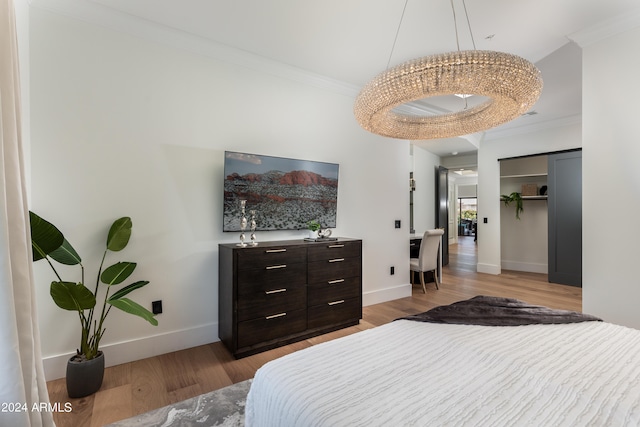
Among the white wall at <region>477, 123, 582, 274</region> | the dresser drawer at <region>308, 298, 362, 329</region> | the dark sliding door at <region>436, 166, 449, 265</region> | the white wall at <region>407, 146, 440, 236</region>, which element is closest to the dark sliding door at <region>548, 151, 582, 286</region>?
the white wall at <region>477, 123, 582, 274</region>

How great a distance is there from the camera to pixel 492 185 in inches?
233

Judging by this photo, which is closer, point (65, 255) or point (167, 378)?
point (65, 255)

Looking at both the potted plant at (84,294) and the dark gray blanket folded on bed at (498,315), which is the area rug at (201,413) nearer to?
the potted plant at (84,294)

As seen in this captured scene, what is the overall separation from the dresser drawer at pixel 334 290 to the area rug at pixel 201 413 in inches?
42.6

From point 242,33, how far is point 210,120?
814mm

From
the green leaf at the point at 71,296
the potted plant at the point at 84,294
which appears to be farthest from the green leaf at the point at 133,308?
the green leaf at the point at 71,296

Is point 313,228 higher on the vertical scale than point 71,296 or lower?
higher

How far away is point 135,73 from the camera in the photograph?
244 centimetres

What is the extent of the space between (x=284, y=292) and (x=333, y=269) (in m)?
0.59

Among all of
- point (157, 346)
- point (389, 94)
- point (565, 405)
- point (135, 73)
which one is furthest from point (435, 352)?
point (135, 73)

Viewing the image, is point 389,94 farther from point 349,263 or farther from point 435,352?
point 349,263

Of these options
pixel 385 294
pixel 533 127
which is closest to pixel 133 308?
pixel 385 294

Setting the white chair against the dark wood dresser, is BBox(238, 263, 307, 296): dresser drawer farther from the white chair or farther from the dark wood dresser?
the white chair

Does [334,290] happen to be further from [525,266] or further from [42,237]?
[525,266]
